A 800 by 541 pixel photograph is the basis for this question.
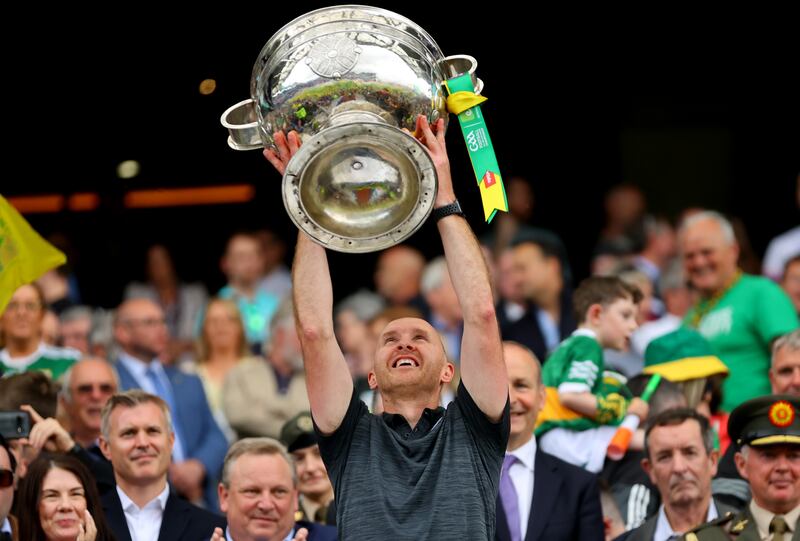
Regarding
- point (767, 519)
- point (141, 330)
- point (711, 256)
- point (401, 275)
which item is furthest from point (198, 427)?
point (767, 519)

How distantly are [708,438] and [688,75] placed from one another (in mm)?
7782

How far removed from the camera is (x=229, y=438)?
10531 millimetres

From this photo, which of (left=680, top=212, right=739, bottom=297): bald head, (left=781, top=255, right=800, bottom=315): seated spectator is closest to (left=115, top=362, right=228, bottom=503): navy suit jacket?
(left=680, top=212, right=739, bottom=297): bald head

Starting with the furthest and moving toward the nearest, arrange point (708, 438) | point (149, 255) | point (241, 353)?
point (149, 255), point (241, 353), point (708, 438)

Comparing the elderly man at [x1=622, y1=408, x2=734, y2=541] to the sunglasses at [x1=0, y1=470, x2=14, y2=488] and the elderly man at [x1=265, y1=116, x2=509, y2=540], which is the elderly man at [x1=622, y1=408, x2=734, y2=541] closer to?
the elderly man at [x1=265, y1=116, x2=509, y2=540]

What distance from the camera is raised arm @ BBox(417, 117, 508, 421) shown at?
20.4ft

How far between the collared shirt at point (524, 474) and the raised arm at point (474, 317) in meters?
1.75

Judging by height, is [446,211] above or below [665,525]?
above

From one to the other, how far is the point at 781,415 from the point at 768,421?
2.4 inches

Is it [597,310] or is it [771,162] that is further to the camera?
[771,162]

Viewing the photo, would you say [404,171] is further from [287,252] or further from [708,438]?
[287,252]

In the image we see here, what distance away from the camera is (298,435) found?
8789 millimetres

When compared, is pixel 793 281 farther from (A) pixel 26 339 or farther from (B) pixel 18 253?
(B) pixel 18 253

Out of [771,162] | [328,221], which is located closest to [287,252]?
[771,162]
